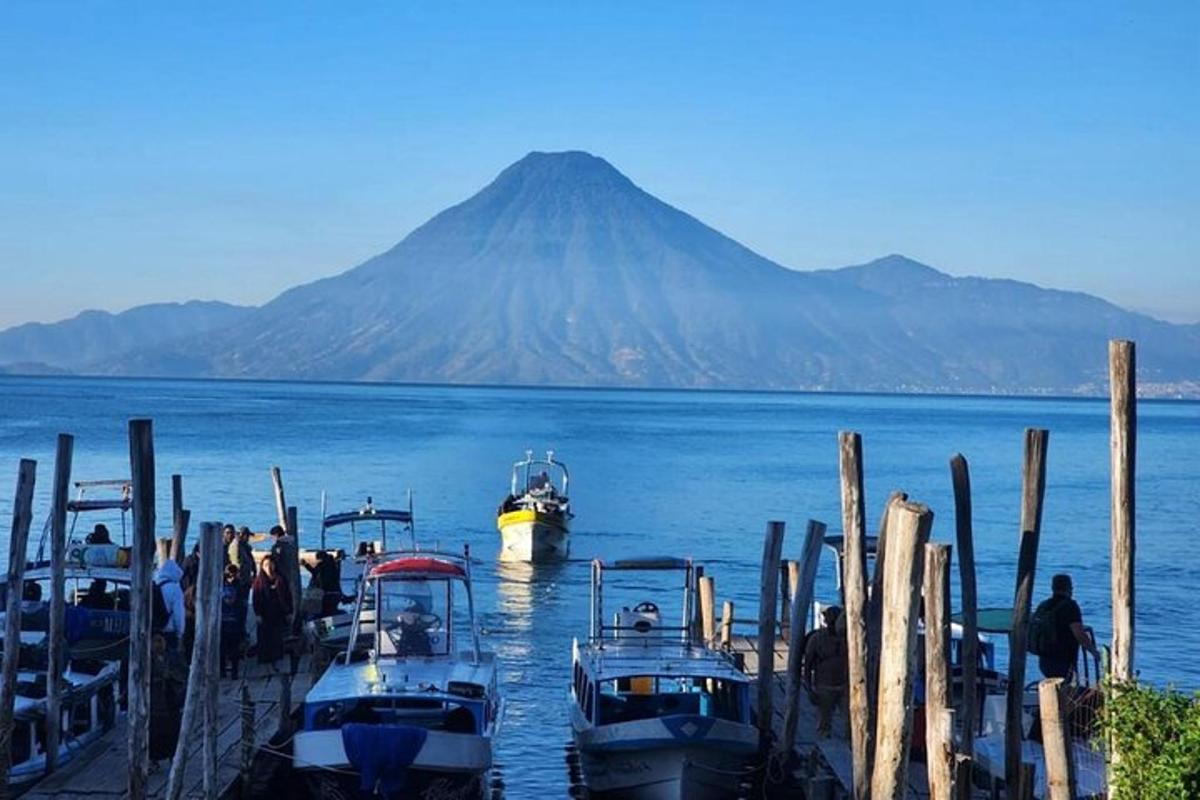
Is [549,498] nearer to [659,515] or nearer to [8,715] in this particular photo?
[659,515]

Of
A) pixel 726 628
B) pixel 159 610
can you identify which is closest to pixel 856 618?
pixel 159 610

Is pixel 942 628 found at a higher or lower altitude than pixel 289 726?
higher

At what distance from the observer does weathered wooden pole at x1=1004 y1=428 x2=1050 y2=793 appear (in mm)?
17375

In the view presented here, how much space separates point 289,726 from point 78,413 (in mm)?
147286

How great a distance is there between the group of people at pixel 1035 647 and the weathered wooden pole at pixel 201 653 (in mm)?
7248

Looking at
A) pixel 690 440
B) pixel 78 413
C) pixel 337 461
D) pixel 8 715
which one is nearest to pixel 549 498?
pixel 8 715

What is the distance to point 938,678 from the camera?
1608cm

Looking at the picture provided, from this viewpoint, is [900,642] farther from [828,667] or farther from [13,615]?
[13,615]

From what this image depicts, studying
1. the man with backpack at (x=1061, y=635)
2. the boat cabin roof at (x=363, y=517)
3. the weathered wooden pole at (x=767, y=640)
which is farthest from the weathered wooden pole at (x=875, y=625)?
the boat cabin roof at (x=363, y=517)

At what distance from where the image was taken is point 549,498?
176 feet

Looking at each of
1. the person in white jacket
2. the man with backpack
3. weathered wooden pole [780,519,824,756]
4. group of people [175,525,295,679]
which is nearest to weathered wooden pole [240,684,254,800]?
the person in white jacket

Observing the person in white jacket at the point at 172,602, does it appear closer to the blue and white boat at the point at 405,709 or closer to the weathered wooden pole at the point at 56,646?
the blue and white boat at the point at 405,709

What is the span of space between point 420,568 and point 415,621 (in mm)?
713

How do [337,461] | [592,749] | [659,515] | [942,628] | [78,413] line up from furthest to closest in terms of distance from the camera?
1. [78,413]
2. [337,461]
3. [659,515]
4. [592,749]
5. [942,628]
